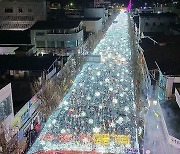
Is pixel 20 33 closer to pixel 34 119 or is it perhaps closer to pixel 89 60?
pixel 89 60

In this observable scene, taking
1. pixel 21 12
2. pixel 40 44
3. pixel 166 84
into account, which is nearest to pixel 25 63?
pixel 166 84

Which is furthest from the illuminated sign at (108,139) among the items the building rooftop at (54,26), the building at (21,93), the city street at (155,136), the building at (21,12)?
the building at (21,12)

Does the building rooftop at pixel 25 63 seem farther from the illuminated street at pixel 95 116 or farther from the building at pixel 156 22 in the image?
the building at pixel 156 22

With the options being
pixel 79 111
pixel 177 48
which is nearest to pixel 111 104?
pixel 79 111

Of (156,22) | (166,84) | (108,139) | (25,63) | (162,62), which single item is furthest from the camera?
(156,22)

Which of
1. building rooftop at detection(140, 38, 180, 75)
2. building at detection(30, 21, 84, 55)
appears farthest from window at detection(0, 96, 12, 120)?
building at detection(30, 21, 84, 55)

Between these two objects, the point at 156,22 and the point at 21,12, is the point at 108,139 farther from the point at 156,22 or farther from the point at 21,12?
the point at 21,12
